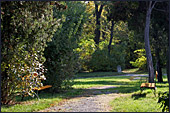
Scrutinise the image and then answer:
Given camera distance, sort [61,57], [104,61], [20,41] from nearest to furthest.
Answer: [20,41], [61,57], [104,61]

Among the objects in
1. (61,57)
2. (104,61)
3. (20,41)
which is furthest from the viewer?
(104,61)

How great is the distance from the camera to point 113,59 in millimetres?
34281

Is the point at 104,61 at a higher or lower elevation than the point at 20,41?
lower

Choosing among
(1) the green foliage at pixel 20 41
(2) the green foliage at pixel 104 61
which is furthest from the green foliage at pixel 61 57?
(2) the green foliage at pixel 104 61

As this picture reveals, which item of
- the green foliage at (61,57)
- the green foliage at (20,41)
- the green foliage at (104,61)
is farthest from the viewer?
the green foliage at (104,61)

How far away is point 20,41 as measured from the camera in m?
8.54

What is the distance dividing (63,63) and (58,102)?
3.09 m

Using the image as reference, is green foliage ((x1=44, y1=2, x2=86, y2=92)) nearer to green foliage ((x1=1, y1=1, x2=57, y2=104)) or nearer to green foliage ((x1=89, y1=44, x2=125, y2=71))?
green foliage ((x1=1, y1=1, x2=57, y2=104))

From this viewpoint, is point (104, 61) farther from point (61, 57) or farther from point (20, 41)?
point (20, 41)

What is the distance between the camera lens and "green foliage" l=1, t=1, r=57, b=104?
322 inches

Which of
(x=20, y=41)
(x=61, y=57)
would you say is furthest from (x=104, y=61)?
(x=20, y=41)

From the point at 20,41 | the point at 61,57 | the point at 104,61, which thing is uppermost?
the point at 20,41

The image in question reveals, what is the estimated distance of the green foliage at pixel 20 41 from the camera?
8.17 metres

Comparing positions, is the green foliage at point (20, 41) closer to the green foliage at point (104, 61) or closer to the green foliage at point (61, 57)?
the green foliage at point (61, 57)
